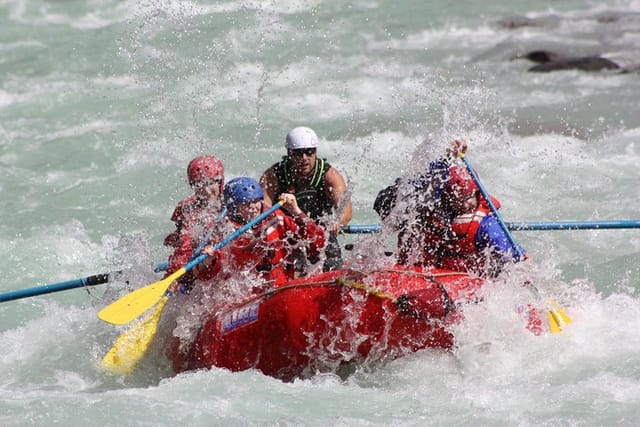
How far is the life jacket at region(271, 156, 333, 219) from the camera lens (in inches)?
300

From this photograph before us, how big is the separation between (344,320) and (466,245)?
0.99 m

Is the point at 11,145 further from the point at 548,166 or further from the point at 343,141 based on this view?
the point at 548,166

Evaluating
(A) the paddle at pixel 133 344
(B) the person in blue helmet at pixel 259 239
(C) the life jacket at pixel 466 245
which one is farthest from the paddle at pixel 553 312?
(A) the paddle at pixel 133 344

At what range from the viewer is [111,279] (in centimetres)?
716

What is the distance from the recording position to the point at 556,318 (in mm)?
6328

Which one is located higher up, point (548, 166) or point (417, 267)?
point (417, 267)

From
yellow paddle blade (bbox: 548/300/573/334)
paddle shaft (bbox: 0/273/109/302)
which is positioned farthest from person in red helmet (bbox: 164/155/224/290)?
A: yellow paddle blade (bbox: 548/300/573/334)

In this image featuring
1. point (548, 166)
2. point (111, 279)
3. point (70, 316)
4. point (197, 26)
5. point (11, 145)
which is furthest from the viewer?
point (197, 26)

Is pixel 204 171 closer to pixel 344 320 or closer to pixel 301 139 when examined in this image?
pixel 301 139

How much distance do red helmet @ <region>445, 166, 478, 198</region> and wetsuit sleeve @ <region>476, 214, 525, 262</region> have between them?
0.21 metres

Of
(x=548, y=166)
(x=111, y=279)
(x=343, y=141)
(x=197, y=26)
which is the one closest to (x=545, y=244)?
(x=548, y=166)

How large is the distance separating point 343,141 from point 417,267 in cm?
553

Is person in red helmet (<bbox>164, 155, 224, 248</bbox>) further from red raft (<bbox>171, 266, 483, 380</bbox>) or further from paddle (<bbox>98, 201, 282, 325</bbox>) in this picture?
red raft (<bbox>171, 266, 483, 380</bbox>)

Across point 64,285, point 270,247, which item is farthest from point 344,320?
point 64,285
